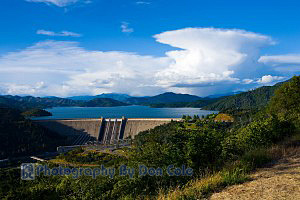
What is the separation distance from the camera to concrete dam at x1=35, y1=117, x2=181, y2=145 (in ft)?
255

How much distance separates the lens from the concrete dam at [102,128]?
3056 inches

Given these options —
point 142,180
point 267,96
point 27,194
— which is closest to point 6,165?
point 27,194

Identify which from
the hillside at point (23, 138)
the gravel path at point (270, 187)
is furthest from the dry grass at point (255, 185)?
the hillside at point (23, 138)

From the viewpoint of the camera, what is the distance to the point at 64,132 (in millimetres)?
88000

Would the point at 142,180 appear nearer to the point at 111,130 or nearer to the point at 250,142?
the point at 250,142

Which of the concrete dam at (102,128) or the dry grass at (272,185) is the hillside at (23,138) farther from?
the dry grass at (272,185)

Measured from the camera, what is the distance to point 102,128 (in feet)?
276

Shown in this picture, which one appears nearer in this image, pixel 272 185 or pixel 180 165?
pixel 272 185

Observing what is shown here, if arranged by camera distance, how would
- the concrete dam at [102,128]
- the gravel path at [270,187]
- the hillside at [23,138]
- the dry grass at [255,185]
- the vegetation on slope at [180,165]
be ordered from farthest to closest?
the concrete dam at [102,128]
the hillside at [23,138]
the vegetation on slope at [180,165]
the dry grass at [255,185]
the gravel path at [270,187]

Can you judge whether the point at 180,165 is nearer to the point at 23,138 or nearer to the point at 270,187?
the point at 270,187

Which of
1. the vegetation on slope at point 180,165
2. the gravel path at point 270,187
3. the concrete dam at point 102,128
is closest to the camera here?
the gravel path at point 270,187

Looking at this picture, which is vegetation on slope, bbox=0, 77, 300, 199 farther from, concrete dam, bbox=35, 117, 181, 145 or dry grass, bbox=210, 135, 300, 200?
concrete dam, bbox=35, 117, 181, 145

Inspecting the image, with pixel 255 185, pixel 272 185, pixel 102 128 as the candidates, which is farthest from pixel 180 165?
pixel 102 128

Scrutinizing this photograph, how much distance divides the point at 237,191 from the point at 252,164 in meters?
2.16
